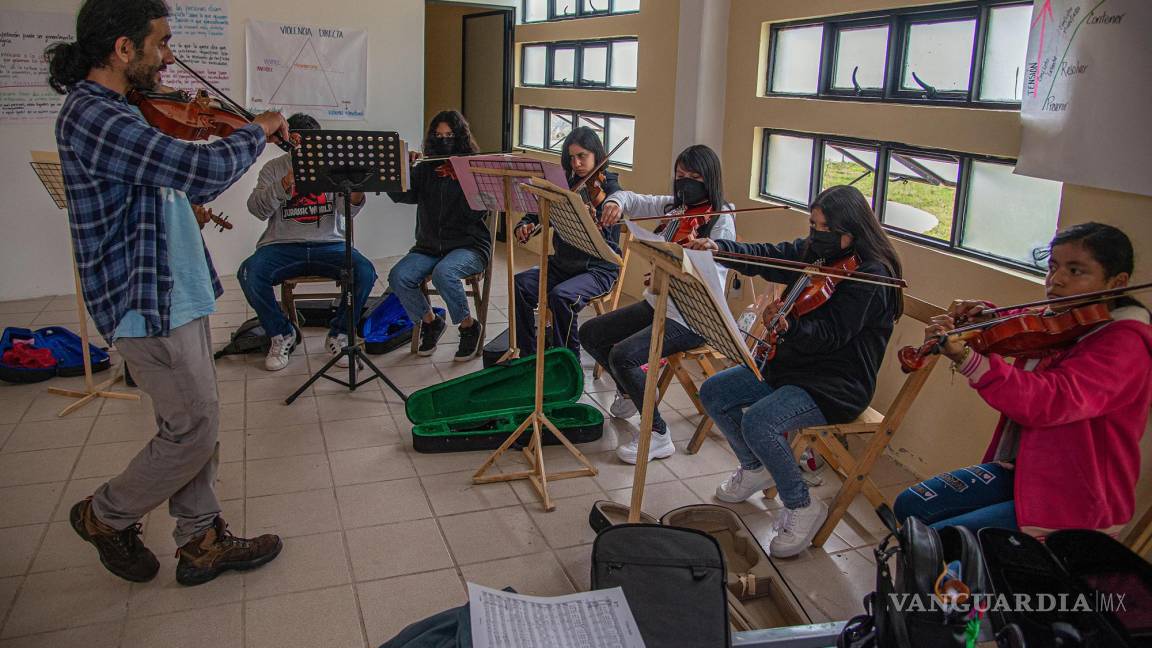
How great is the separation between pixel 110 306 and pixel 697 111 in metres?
3.12

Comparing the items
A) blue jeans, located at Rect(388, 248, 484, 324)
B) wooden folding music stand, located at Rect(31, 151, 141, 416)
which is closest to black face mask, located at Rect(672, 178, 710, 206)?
blue jeans, located at Rect(388, 248, 484, 324)

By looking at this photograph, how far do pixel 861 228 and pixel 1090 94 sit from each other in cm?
69

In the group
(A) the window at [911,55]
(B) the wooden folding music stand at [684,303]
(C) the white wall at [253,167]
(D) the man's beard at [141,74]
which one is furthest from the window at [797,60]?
(C) the white wall at [253,167]

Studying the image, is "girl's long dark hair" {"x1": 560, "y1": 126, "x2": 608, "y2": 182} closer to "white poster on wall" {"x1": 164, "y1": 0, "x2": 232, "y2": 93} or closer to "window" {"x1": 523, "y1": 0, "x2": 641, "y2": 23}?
"window" {"x1": 523, "y1": 0, "x2": 641, "y2": 23}

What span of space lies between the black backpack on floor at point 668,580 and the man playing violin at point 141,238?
110 cm

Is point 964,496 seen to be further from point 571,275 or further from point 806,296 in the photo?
point 571,275

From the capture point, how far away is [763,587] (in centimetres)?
233

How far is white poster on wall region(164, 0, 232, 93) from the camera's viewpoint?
5.28 metres

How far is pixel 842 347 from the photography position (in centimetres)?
266

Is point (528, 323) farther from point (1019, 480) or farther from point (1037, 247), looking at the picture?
point (1019, 480)

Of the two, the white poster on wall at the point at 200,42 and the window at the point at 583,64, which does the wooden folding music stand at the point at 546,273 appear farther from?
the white poster on wall at the point at 200,42

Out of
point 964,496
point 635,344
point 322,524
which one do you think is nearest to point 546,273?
point 635,344

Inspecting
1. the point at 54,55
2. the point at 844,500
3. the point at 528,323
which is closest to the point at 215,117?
the point at 54,55

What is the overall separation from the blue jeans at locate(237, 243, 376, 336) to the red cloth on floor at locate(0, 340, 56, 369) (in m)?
0.87
